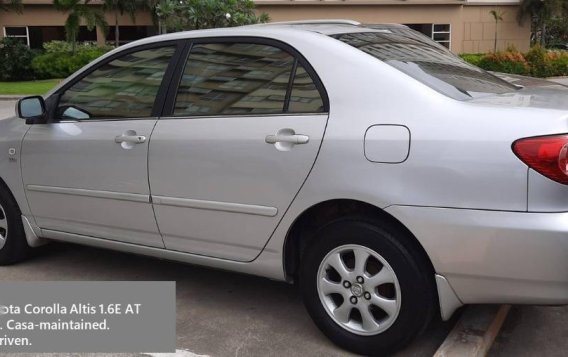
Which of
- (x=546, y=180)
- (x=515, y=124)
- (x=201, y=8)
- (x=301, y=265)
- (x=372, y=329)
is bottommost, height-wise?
(x=372, y=329)

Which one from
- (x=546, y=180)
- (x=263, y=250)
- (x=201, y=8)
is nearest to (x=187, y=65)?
(x=263, y=250)

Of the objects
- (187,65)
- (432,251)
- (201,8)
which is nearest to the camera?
(432,251)

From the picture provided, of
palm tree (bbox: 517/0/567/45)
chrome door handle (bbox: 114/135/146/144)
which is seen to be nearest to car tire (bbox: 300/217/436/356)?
chrome door handle (bbox: 114/135/146/144)

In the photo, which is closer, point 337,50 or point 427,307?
point 427,307

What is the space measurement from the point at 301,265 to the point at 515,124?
1.29 meters

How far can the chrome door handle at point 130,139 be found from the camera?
3854 mm

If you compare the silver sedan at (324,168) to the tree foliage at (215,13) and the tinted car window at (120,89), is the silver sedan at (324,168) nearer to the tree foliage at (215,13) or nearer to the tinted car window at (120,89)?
the tinted car window at (120,89)

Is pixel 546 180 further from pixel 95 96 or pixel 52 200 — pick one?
pixel 52 200

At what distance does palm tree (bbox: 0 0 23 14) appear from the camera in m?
30.9

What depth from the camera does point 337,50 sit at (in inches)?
133

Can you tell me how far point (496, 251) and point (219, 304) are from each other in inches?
73.9

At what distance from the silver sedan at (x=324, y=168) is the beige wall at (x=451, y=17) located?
105 feet

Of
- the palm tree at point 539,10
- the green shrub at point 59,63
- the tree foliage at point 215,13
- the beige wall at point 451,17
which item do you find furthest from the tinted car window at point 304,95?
the palm tree at point 539,10

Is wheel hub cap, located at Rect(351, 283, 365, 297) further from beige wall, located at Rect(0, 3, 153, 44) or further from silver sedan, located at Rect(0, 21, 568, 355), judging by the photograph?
beige wall, located at Rect(0, 3, 153, 44)
